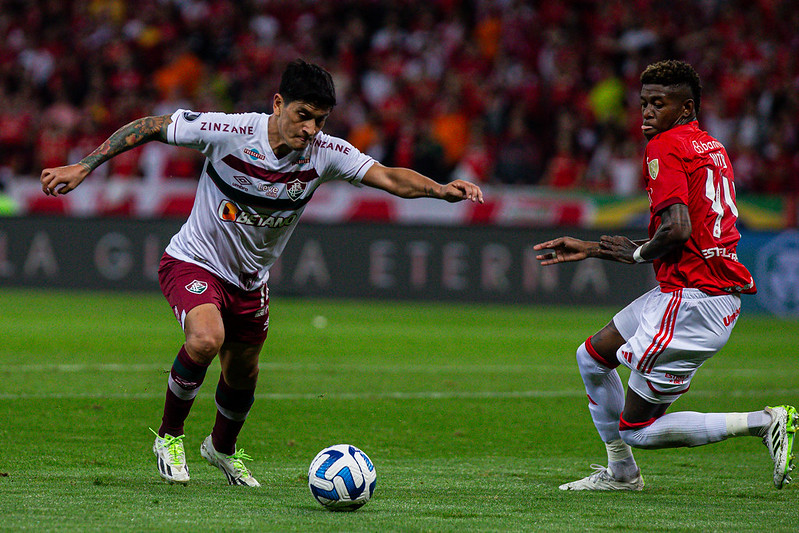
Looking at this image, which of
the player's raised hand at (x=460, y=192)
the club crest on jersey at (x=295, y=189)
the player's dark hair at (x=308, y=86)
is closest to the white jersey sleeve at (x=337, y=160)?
the club crest on jersey at (x=295, y=189)

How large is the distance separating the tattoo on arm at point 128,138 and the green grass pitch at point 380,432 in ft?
5.20

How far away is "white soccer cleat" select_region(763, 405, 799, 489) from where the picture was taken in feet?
16.9

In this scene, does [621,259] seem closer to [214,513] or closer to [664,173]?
[664,173]

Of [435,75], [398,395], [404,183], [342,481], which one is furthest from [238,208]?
[435,75]

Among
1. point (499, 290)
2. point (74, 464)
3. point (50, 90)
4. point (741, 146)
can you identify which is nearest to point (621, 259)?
point (74, 464)

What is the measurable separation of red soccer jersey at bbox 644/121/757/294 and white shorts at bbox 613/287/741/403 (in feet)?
0.24

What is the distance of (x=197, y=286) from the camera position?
571cm

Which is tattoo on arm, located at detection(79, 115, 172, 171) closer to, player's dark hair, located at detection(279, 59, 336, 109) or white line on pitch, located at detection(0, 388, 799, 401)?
player's dark hair, located at detection(279, 59, 336, 109)

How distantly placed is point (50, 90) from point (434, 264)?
9.27 meters

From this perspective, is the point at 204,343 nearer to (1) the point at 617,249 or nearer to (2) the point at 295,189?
(2) the point at 295,189

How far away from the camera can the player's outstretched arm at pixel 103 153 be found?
17.8 ft

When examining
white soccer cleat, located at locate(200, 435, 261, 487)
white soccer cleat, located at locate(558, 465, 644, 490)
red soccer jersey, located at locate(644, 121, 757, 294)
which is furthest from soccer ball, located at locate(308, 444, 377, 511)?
red soccer jersey, located at locate(644, 121, 757, 294)

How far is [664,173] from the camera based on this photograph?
525cm

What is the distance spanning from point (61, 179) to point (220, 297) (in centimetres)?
98
